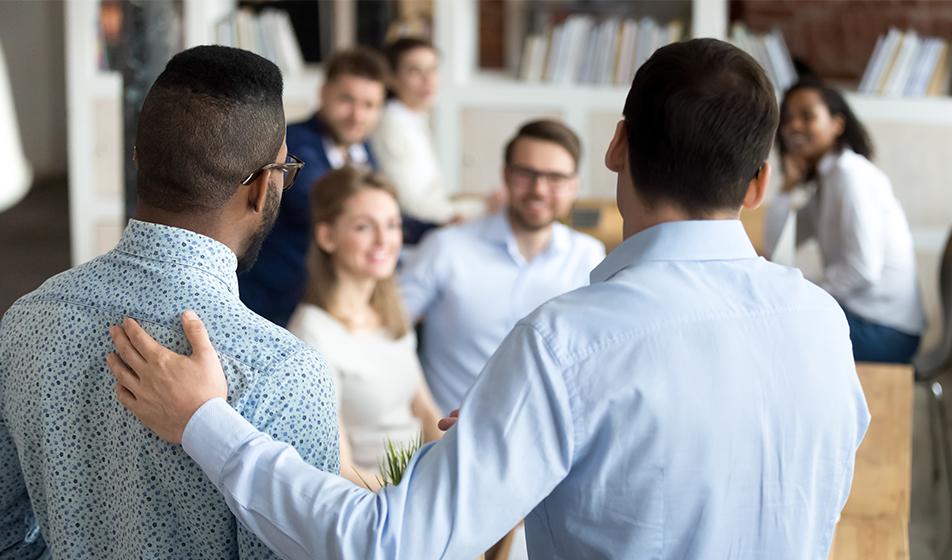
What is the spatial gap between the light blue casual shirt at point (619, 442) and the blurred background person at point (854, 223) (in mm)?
2879

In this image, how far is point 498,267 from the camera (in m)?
3.56

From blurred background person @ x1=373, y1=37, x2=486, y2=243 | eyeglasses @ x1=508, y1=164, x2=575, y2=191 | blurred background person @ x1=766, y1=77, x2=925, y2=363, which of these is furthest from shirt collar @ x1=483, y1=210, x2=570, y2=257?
blurred background person @ x1=373, y1=37, x2=486, y2=243

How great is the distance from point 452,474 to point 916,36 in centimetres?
543

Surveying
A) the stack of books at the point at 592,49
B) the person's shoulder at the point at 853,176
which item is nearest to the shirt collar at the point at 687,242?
the person's shoulder at the point at 853,176

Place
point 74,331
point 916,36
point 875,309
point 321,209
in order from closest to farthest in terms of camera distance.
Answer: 1. point 74,331
2. point 321,209
3. point 875,309
4. point 916,36

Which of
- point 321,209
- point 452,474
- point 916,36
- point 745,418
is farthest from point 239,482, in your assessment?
point 916,36

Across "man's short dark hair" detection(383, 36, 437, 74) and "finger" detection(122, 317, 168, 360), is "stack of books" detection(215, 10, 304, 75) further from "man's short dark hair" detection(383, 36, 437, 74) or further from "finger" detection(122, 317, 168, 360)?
"finger" detection(122, 317, 168, 360)

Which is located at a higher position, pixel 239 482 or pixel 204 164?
pixel 204 164

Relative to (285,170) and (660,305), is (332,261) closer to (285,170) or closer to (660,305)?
(285,170)

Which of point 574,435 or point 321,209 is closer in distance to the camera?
point 574,435

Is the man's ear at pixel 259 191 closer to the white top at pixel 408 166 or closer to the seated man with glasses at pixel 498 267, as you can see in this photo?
the seated man with glasses at pixel 498 267

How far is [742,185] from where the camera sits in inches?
54.1

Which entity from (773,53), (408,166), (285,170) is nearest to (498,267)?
(408,166)

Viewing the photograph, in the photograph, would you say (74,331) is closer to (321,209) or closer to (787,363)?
(787,363)
